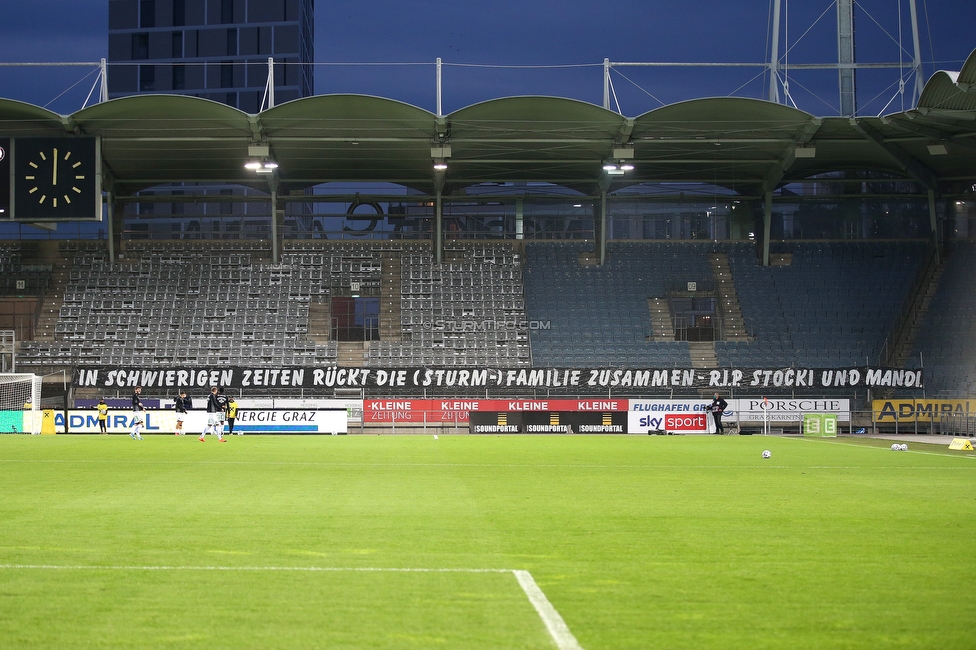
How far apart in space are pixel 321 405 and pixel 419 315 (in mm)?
10696

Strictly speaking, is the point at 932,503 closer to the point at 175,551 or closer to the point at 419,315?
the point at 175,551

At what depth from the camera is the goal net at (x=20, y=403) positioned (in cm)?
3475

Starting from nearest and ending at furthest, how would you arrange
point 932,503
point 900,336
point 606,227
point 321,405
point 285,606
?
point 285,606, point 932,503, point 321,405, point 900,336, point 606,227

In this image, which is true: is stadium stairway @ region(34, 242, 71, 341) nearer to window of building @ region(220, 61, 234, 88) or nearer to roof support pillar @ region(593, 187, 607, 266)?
roof support pillar @ region(593, 187, 607, 266)

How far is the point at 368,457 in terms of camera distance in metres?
22.8

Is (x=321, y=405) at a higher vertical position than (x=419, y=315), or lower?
lower

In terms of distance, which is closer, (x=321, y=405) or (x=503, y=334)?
(x=321, y=405)

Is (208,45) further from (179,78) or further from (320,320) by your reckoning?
(320,320)

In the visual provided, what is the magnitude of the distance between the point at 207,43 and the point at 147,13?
681 cm

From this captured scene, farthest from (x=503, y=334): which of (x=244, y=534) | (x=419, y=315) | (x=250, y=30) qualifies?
(x=250, y=30)

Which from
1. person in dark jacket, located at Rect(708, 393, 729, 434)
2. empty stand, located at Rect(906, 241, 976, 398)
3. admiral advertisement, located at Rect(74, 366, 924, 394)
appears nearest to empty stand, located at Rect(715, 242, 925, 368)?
empty stand, located at Rect(906, 241, 976, 398)

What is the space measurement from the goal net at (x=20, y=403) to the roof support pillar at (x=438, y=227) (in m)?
20.5

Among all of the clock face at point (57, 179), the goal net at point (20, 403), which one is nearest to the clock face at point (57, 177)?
the clock face at point (57, 179)

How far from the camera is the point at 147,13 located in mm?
94812
